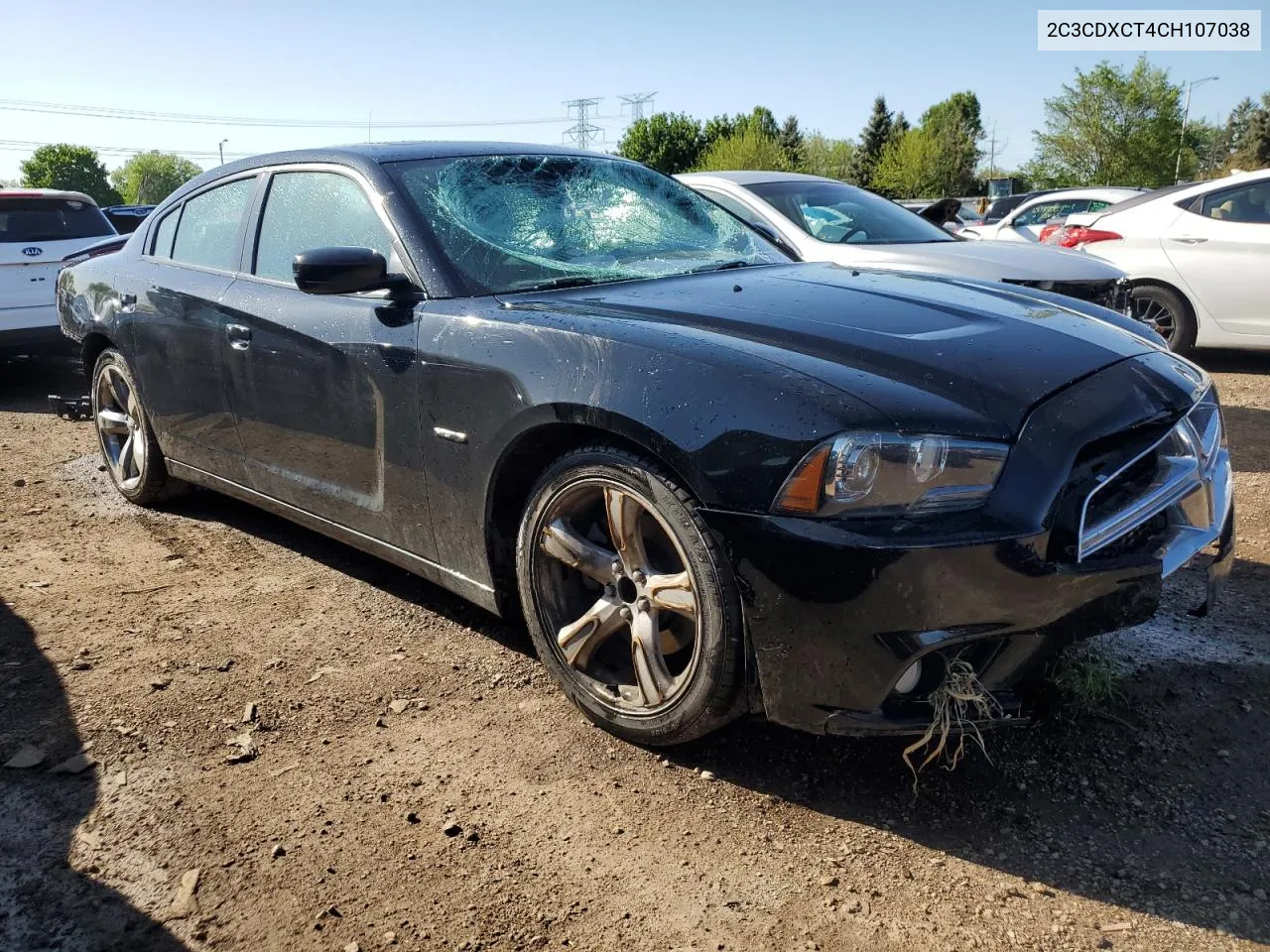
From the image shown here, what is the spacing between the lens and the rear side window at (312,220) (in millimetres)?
3418

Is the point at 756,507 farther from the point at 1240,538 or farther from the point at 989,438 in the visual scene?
the point at 1240,538

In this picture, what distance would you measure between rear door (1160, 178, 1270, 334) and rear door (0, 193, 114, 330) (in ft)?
28.0

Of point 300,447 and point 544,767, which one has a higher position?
point 300,447

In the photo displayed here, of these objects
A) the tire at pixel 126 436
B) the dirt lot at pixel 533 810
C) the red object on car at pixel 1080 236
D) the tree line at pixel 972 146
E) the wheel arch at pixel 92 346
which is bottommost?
the dirt lot at pixel 533 810

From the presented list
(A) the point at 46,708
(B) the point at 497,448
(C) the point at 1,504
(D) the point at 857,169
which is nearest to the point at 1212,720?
(B) the point at 497,448

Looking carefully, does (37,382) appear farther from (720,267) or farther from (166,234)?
(720,267)

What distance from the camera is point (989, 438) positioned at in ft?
7.47

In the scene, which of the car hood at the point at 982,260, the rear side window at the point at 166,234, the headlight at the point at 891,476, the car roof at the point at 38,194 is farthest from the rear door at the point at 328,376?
the car roof at the point at 38,194

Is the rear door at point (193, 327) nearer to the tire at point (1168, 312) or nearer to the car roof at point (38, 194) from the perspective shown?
the car roof at point (38, 194)

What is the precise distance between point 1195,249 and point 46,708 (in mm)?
7987

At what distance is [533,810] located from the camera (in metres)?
2.52

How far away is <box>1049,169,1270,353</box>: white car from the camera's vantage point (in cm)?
771

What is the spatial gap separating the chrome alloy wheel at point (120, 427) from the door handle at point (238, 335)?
1.15 metres

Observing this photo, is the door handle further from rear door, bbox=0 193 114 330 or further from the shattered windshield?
rear door, bbox=0 193 114 330
